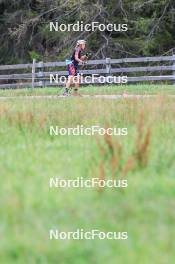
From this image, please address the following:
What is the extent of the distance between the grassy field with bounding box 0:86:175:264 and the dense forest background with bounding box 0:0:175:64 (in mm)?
23257

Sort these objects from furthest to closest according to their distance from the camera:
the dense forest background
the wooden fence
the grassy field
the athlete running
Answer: the dense forest background
the wooden fence
the athlete running
the grassy field

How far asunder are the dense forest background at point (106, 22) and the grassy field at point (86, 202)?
23.3 meters

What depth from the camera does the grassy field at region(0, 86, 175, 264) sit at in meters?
3.73

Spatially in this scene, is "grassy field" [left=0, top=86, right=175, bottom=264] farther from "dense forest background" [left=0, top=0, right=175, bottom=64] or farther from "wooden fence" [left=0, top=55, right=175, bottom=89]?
"dense forest background" [left=0, top=0, right=175, bottom=64]

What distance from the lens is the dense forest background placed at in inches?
1183

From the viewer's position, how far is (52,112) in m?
10.6

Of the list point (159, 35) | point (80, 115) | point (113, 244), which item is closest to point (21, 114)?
point (80, 115)

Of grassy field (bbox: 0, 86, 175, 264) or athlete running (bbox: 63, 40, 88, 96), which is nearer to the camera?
grassy field (bbox: 0, 86, 175, 264)

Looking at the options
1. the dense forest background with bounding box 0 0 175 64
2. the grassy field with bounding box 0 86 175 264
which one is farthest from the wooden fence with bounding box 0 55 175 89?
the grassy field with bounding box 0 86 175 264

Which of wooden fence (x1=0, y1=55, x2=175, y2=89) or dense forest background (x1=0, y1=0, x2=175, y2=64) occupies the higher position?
dense forest background (x1=0, y1=0, x2=175, y2=64)

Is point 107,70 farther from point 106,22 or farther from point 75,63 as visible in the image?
point 75,63

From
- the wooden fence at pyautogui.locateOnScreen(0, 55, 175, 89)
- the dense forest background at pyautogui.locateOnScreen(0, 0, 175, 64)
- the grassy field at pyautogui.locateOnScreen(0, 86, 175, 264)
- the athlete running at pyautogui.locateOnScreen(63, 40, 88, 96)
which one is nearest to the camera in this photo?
the grassy field at pyautogui.locateOnScreen(0, 86, 175, 264)

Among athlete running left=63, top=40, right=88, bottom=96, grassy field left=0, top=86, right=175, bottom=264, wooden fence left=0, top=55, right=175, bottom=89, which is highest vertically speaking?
grassy field left=0, top=86, right=175, bottom=264

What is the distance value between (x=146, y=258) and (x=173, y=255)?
158 millimetres
